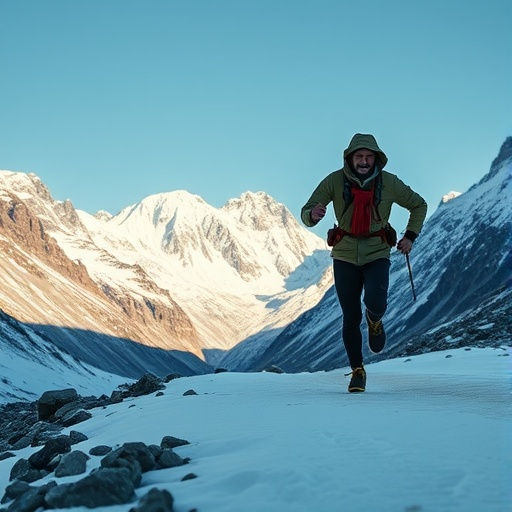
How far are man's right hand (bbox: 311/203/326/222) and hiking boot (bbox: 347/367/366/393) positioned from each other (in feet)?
7.04

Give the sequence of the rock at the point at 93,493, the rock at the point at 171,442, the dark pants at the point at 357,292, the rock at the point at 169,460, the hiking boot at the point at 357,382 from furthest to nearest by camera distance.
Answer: the hiking boot at the point at 357,382 < the dark pants at the point at 357,292 < the rock at the point at 171,442 < the rock at the point at 169,460 < the rock at the point at 93,493

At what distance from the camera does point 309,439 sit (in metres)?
4.74

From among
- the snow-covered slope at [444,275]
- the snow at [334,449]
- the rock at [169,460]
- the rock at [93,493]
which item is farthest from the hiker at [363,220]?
the snow-covered slope at [444,275]

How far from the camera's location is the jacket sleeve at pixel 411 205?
828 centimetres

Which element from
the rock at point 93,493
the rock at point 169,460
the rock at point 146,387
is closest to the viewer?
the rock at point 93,493

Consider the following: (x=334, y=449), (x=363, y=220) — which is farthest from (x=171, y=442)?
(x=363, y=220)

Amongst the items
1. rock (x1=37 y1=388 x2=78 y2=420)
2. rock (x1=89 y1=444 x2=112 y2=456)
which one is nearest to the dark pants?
rock (x1=89 y1=444 x2=112 y2=456)

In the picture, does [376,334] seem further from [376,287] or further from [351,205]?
[351,205]

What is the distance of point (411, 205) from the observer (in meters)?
8.48

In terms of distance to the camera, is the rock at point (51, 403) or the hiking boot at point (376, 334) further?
the rock at point (51, 403)

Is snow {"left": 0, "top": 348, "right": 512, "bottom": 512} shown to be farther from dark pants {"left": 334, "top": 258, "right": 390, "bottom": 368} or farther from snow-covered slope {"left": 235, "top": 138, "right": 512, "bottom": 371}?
snow-covered slope {"left": 235, "top": 138, "right": 512, "bottom": 371}

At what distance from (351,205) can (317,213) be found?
462 mm

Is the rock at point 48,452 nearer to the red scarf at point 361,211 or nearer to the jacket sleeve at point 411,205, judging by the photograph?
the red scarf at point 361,211

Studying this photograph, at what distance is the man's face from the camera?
7855 millimetres
